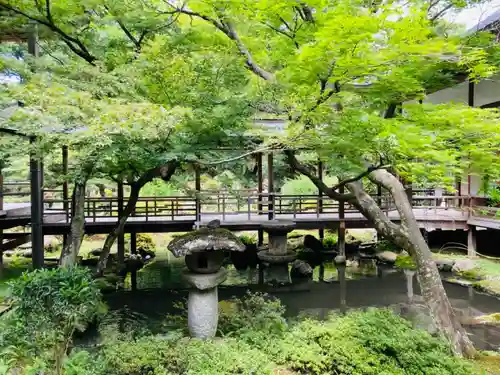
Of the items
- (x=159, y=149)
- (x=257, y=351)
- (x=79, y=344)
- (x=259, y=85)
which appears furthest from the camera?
(x=159, y=149)

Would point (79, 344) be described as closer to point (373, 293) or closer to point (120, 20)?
point (120, 20)

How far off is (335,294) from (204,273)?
17.3 ft

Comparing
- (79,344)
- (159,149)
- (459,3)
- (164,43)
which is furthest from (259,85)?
(79,344)

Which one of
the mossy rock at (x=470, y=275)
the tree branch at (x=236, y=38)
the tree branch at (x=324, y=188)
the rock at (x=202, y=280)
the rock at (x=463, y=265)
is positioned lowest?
the mossy rock at (x=470, y=275)

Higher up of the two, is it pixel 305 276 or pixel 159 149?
pixel 159 149

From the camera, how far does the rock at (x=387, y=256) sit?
46.9 ft

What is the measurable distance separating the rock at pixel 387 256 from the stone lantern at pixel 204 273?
359 inches

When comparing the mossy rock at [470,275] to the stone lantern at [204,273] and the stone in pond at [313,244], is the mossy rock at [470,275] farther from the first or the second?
the stone lantern at [204,273]

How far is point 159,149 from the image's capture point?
829 centimetres

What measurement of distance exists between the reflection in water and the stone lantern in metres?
2.56

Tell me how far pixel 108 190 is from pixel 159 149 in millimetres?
14172

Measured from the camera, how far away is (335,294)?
36.0 ft

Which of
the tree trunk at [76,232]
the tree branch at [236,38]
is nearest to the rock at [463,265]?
the tree branch at [236,38]

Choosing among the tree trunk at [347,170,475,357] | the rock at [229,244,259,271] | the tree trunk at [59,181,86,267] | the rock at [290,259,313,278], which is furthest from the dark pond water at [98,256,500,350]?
the tree trunk at [59,181,86,267]
